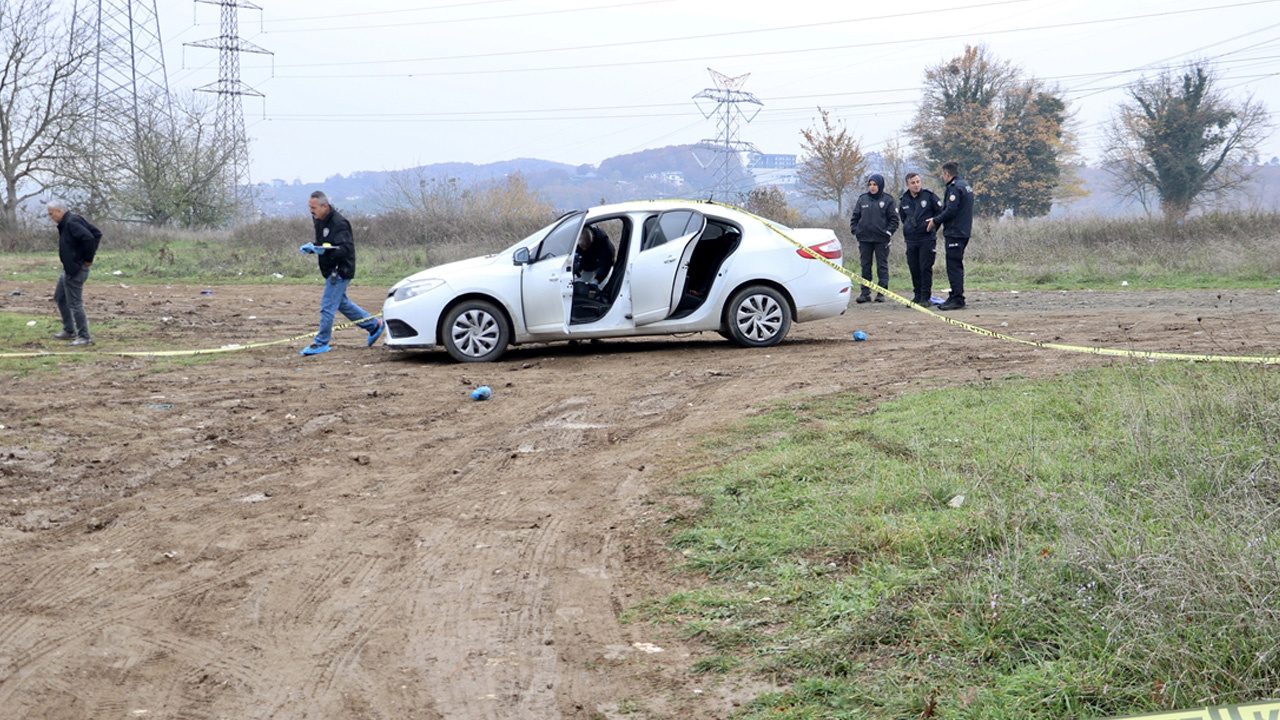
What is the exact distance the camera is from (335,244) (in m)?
11.9

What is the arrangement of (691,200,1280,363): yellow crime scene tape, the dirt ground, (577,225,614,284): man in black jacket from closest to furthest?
the dirt ground, (691,200,1280,363): yellow crime scene tape, (577,225,614,284): man in black jacket

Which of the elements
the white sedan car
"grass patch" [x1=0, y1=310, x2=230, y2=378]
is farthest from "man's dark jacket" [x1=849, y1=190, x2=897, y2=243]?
"grass patch" [x1=0, y1=310, x2=230, y2=378]

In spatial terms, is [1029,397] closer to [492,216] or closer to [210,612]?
[210,612]

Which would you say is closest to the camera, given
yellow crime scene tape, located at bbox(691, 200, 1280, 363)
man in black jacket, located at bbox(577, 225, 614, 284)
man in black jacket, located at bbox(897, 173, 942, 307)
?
yellow crime scene tape, located at bbox(691, 200, 1280, 363)

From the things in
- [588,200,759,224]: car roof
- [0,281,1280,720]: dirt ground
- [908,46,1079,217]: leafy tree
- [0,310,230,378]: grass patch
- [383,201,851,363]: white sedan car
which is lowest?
[0,281,1280,720]: dirt ground

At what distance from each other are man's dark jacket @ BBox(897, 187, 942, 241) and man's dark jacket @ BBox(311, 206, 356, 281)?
8.23 meters

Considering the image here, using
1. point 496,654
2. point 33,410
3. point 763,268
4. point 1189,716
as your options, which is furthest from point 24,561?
point 763,268

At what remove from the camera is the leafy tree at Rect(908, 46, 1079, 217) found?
53.3 m

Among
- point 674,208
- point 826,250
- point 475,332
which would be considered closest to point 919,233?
point 826,250

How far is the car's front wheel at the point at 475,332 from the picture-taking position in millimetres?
11219

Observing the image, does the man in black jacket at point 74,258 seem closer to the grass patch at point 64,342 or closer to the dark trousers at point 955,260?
the grass patch at point 64,342

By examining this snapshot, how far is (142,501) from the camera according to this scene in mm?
6086

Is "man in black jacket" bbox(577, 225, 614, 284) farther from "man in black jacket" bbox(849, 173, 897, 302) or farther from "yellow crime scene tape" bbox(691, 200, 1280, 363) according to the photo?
"man in black jacket" bbox(849, 173, 897, 302)

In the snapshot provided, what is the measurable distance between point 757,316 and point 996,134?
4676cm
